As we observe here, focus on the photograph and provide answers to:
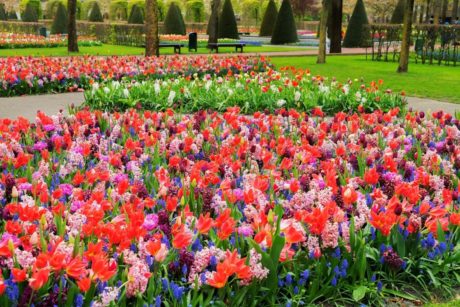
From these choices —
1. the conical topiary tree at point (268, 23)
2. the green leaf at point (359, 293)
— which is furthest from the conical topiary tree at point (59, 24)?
the green leaf at point (359, 293)

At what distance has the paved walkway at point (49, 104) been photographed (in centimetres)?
977

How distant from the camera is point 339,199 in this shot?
380 centimetres

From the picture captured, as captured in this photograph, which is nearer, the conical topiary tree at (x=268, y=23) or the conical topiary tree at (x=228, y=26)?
the conical topiary tree at (x=228, y=26)

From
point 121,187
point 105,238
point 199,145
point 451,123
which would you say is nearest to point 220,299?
point 105,238

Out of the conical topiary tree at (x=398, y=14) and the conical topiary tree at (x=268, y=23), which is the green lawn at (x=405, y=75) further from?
the conical topiary tree at (x=268, y=23)

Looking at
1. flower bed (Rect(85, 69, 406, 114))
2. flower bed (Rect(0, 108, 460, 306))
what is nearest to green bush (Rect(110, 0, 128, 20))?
flower bed (Rect(85, 69, 406, 114))

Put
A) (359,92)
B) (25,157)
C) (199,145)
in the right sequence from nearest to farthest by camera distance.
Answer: (25,157) → (199,145) → (359,92)

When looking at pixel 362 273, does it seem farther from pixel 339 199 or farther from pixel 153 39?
pixel 153 39

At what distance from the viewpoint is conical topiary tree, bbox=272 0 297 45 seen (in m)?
34.7

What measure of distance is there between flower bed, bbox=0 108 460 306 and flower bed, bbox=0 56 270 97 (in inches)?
286

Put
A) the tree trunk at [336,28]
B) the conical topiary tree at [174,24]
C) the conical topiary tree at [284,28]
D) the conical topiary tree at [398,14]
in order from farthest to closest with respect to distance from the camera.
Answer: the conical topiary tree at [174,24] → the conical topiary tree at [398,14] → the conical topiary tree at [284,28] → the tree trunk at [336,28]

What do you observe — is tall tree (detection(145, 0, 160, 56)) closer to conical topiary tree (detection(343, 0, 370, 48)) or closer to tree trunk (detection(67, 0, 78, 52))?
tree trunk (detection(67, 0, 78, 52))

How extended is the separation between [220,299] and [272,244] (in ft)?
1.21

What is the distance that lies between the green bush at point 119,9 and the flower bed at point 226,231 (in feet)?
169
